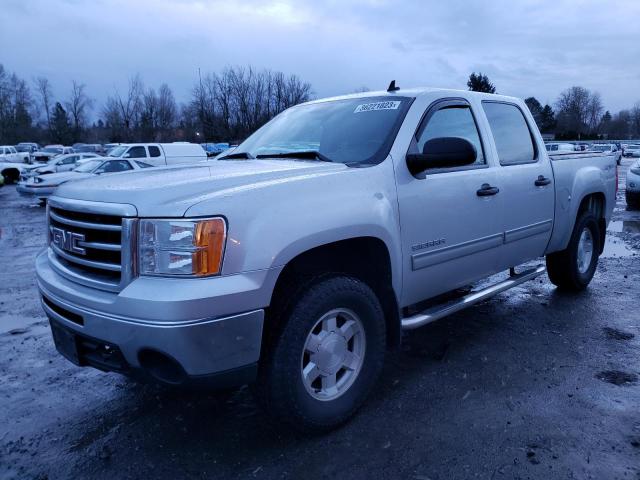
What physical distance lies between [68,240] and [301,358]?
145 cm

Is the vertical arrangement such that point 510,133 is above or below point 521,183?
above

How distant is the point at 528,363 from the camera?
3.82 m

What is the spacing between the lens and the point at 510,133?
450 centimetres

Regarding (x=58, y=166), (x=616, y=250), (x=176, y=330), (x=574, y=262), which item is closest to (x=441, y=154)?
(x=176, y=330)

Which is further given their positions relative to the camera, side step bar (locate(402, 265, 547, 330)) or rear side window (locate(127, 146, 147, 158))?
rear side window (locate(127, 146, 147, 158))

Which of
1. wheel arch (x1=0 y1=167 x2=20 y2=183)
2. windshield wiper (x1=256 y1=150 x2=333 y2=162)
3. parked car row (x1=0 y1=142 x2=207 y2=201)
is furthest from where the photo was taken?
wheel arch (x1=0 y1=167 x2=20 y2=183)

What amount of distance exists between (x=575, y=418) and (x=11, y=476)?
10.3 ft

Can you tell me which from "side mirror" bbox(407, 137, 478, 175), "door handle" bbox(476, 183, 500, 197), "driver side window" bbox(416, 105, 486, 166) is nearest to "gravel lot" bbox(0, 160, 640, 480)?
"door handle" bbox(476, 183, 500, 197)

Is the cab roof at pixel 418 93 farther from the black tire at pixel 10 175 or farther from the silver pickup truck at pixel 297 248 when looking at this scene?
the black tire at pixel 10 175

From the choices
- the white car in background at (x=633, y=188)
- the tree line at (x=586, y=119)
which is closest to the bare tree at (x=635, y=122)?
the tree line at (x=586, y=119)

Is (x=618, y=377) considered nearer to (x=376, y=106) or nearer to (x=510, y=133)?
(x=510, y=133)

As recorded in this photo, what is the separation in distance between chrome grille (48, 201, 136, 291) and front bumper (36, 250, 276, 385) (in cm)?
10

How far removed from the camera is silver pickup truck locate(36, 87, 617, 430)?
233 centimetres

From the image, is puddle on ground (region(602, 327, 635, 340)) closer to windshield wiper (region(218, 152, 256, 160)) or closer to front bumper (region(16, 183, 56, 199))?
windshield wiper (region(218, 152, 256, 160))
